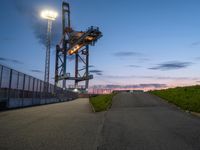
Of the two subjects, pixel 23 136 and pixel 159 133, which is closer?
pixel 23 136

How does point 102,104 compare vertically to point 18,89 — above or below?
below

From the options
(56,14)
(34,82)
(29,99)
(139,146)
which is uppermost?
(56,14)

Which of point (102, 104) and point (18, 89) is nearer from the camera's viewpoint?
point (18, 89)

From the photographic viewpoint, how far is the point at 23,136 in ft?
26.7

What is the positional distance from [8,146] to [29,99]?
21.7 meters

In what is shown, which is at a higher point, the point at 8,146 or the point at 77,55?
the point at 77,55

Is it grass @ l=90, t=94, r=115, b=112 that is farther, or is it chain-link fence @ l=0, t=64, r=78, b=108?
Result: grass @ l=90, t=94, r=115, b=112

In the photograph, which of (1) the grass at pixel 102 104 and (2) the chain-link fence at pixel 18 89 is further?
A: (1) the grass at pixel 102 104

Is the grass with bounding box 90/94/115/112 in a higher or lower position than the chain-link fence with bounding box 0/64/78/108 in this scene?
lower

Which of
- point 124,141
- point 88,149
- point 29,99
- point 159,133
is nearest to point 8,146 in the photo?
point 88,149

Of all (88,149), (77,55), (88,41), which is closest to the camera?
(88,149)

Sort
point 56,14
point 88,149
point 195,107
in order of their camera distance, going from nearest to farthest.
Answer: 1. point 88,149
2. point 195,107
3. point 56,14

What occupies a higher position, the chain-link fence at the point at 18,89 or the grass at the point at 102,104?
the chain-link fence at the point at 18,89

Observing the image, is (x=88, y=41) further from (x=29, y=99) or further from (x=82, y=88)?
(x=29, y=99)
